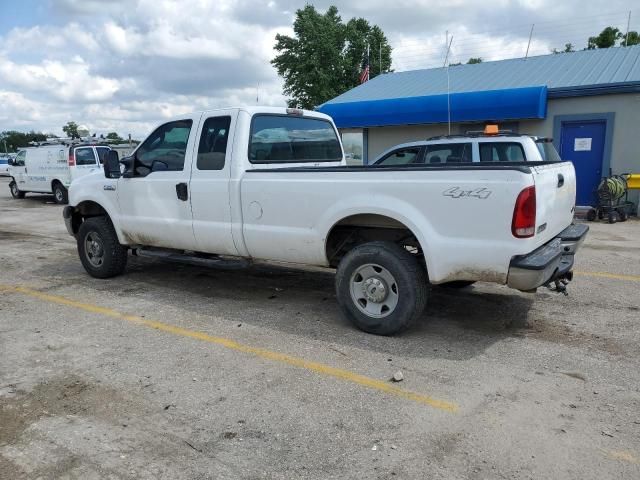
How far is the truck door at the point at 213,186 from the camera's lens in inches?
215

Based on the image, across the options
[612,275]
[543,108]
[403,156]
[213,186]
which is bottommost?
[612,275]

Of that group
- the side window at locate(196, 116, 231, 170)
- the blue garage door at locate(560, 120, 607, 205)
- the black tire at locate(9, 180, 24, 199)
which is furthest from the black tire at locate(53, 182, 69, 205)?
the blue garage door at locate(560, 120, 607, 205)

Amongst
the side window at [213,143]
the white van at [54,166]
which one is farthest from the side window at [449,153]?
the white van at [54,166]

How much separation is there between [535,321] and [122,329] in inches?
156

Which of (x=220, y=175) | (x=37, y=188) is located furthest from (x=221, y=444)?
(x=37, y=188)

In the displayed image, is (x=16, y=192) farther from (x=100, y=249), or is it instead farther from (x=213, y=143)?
Result: (x=213, y=143)

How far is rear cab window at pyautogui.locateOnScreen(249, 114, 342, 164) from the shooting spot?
5.63m

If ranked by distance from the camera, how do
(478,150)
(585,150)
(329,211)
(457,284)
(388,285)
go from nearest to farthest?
(388,285) → (329,211) → (457,284) → (478,150) → (585,150)

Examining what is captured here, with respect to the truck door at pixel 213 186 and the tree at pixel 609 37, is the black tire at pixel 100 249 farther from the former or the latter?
the tree at pixel 609 37

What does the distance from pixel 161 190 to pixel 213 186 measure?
0.88 m

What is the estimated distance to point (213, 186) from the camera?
5.52 metres

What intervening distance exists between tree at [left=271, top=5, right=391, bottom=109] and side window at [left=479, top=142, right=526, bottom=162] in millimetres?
25776

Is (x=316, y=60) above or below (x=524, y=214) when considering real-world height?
above

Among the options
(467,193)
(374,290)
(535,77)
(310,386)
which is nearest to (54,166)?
(535,77)
